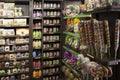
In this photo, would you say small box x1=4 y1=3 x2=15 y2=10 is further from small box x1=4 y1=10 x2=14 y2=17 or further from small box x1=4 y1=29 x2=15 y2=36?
small box x1=4 y1=29 x2=15 y2=36

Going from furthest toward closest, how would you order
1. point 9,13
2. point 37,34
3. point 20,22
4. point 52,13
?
point 52,13
point 37,34
point 20,22
point 9,13

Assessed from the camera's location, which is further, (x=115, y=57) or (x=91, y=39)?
(x=91, y=39)

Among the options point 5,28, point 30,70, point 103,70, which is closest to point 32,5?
point 5,28

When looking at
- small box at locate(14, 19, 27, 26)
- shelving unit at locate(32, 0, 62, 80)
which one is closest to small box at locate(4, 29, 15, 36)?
small box at locate(14, 19, 27, 26)

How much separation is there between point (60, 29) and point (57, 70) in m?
1.26

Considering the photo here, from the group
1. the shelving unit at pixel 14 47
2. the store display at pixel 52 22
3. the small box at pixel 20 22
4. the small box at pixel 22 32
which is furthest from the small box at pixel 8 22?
the store display at pixel 52 22

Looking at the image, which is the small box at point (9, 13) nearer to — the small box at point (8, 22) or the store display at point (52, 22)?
the small box at point (8, 22)

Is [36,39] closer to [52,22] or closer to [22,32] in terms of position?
[22,32]

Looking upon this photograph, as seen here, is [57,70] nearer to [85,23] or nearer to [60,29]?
[60,29]

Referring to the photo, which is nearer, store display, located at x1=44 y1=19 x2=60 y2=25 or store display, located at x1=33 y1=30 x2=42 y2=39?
store display, located at x1=33 y1=30 x2=42 y2=39

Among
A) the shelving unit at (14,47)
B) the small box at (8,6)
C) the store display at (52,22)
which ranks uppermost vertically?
the small box at (8,6)

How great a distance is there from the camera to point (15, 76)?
198 inches

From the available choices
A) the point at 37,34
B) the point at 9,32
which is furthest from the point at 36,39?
the point at 9,32

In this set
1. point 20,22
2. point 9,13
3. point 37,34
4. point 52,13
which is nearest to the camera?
point 9,13
